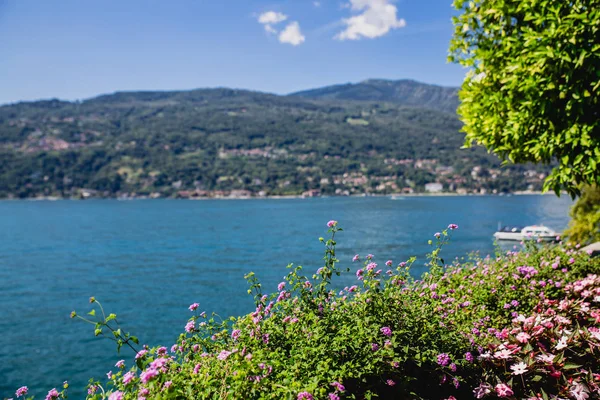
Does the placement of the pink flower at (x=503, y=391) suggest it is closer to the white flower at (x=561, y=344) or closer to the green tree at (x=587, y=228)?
the white flower at (x=561, y=344)

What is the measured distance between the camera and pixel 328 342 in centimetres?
411

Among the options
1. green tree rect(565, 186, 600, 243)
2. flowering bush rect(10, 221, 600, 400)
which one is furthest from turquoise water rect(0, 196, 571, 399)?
green tree rect(565, 186, 600, 243)

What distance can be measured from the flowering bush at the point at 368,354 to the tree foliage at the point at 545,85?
124 inches

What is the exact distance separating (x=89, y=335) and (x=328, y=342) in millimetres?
24353

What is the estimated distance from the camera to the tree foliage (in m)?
7.50

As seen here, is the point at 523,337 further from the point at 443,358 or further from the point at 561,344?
the point at 443,358

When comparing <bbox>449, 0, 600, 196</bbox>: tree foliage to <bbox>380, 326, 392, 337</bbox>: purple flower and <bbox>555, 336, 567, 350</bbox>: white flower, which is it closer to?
<bbox>555, 336, 567, 350</bbox>: white flower

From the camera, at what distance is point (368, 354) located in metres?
3.99

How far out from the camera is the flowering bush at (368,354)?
3.58m

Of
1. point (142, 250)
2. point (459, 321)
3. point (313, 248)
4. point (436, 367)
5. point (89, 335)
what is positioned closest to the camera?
point (436, 367)

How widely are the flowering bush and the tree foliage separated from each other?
124 inches

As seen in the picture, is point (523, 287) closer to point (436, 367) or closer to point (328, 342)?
point (436, 367)

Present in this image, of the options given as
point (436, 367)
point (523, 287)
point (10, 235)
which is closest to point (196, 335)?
point (436, 367)

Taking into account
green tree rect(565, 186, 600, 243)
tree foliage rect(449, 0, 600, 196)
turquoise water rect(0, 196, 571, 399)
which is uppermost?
tree foliage rect(449, 0, 600, 196)
